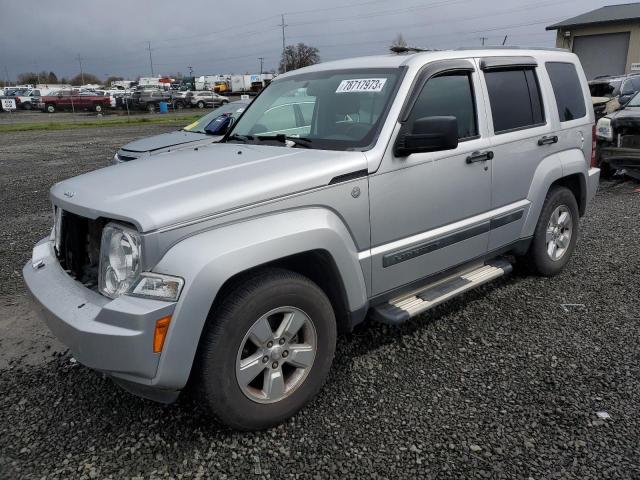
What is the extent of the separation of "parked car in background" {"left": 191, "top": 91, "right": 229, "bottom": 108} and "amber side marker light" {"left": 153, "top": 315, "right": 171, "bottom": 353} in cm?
4308

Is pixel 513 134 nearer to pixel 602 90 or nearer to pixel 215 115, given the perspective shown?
pixel 215 115

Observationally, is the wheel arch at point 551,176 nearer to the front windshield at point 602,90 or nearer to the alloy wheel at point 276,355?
the alloy wheel at point 276,355

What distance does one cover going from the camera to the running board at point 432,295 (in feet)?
10.7

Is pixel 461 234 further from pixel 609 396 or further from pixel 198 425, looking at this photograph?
pixel 198 425

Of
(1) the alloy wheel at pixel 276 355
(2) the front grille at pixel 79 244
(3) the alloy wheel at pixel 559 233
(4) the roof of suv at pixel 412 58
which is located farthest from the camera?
(3) the alloy wheel at pixel 559 233

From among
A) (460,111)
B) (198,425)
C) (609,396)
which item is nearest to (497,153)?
(460,111)

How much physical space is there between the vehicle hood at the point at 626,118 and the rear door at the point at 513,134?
16.8ft

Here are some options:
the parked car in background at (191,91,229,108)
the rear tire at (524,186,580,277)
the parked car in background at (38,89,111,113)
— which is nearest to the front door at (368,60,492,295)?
the rear tire at (524,186,580,277)

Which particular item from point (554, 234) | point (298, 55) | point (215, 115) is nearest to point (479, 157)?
point (554, 234)

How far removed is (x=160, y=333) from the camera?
231 centimetres

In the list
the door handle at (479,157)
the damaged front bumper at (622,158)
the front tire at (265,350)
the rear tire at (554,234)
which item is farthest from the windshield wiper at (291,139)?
the damaged front bumper at (622,158)

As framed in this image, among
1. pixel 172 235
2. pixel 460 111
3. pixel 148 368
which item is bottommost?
pixel 148 368

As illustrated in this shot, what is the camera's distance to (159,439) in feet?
8.96

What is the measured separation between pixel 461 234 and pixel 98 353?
2.41 m
